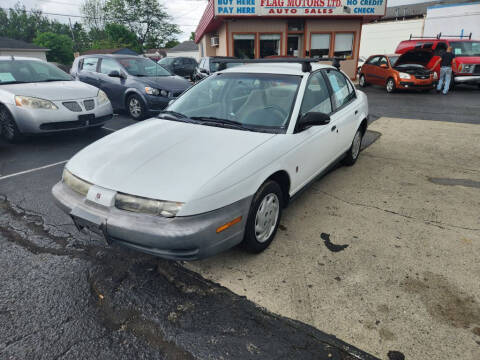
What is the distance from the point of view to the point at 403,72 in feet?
42.9

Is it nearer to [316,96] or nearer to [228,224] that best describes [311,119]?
[316,96]

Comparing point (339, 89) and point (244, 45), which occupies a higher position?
point (244, 45)

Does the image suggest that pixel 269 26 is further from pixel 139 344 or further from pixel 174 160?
pixel 139 344

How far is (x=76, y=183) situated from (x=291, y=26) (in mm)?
17423

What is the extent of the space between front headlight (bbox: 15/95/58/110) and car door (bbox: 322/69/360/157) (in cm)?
484

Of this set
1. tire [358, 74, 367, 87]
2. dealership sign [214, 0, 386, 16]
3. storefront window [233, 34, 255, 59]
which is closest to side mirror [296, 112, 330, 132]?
tire [358, 74, 367, 87]

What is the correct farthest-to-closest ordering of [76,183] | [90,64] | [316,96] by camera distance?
[90,64] < [316,96] < [76,183]

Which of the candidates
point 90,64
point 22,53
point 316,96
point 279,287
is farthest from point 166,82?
point 22,53

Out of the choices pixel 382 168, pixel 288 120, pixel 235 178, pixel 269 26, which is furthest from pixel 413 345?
pixel 269 26

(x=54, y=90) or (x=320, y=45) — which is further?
(x=320, y=45)

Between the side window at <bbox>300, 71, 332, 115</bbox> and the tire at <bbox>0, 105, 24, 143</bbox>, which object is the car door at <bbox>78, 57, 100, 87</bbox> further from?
the side window at <bbox>300, 71, 332, 115</bbox>

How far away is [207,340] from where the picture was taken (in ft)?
6.92

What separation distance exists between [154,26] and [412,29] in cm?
5836

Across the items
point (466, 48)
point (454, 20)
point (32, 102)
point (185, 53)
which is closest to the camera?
point (32, 102)
